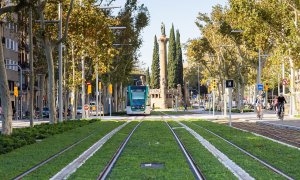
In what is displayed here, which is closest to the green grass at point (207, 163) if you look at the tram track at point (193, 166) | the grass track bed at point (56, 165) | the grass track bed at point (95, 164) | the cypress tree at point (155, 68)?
the tram track at point (193, 166)

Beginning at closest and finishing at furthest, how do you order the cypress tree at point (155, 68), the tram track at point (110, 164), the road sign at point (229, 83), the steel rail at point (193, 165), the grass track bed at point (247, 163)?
1. the steel rail at point (193, 165)
2. the grass track bed at point (247, 163)
3. the tram track at point (110, 164)
4. the road sign at point (229, 83)
5. the cypress tree at point (155, 68)

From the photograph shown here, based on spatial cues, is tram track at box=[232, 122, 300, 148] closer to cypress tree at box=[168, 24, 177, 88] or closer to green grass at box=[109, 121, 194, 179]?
green grass at box=[109, 121, 194, 179]

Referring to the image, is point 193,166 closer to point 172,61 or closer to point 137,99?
point 137,99

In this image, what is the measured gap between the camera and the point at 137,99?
237 ft

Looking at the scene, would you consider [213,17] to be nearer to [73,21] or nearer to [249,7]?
[249,7]

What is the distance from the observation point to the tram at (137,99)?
72000 millimetres

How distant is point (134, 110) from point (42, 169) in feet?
189

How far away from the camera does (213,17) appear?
68812mm

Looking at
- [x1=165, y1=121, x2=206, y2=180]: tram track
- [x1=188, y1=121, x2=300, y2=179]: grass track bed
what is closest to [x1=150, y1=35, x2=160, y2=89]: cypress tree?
[x1=188, y1=121, x2=300, y2=179]: grass track bed

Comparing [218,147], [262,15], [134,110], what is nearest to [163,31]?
[134,110]

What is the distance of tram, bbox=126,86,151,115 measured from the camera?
7200 cm

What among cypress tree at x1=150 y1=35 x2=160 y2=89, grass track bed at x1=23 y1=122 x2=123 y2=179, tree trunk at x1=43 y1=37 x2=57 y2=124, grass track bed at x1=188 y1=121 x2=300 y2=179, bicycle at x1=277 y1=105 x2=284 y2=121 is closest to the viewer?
grass track bed at x1=23 y1=122 x2=123 y2=179

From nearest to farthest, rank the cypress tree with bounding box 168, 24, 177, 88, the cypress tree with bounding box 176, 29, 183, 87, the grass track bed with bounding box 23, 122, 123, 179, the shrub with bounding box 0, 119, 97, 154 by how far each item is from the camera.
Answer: the grass track bed with bounding box 23, 122, 123, 179 < the shrub with bounding box 0, 119, 97, 154 < the cypress tree with bounding box 168, 24, 177, 88 < the cypress tree with bounding box 176, 29, 183, 87

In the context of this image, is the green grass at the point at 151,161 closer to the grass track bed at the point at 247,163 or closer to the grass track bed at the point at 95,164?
the grass track bed at the point at 95,164
